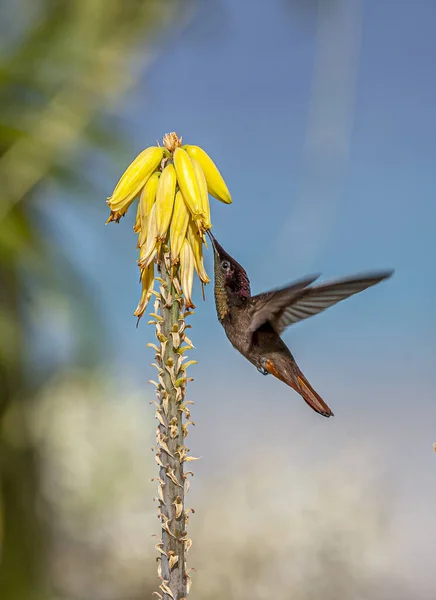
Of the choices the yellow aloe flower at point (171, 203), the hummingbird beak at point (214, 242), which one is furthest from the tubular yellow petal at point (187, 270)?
the hummingbird beak at point (214, 242)

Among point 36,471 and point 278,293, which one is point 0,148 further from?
point 278,293

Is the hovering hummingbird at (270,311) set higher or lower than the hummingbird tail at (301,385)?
higher

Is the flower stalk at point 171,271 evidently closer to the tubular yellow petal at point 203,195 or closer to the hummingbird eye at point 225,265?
the tubular yellow petal at point 203,195

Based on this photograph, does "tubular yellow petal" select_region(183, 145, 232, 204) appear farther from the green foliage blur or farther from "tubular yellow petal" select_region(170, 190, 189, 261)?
the green foliage blur

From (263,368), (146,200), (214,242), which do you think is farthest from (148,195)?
(263,368)

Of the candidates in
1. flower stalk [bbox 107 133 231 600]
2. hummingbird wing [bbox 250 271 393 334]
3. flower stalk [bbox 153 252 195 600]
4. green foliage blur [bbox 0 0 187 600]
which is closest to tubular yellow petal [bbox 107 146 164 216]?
flower stalk [bbox 107 133 231 600]

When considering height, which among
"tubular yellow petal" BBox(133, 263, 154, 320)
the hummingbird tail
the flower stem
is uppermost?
"tubular yellow petal" BBox(133, 263, 154, 320)
